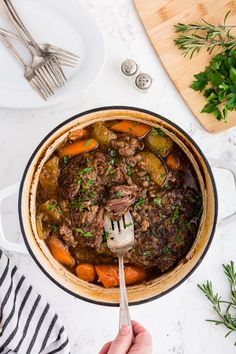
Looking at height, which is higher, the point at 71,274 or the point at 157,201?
the point at 157,201

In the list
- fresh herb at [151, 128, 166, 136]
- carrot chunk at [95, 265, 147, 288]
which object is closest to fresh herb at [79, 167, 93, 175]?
fresh herb at [151, 128, 166, 136]

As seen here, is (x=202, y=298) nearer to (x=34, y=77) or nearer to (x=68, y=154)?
(x=68, y=154)

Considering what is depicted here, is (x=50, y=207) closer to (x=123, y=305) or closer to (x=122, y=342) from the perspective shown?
(x=123, y=305)

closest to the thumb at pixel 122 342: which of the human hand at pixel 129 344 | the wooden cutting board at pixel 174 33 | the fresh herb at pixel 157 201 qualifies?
the human hand at pixel 129 344

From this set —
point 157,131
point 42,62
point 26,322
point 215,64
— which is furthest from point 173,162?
point 26,322

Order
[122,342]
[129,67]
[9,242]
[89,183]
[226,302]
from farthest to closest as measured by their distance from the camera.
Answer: [226,302]
[129,67]
[89,183]
[9,242]
[122,342]

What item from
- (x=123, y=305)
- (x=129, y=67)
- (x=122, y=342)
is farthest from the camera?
(x=129, y=67)

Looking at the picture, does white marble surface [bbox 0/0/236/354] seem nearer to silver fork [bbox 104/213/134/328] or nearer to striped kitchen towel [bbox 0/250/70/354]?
striped kitchen towel [bbox 0/250/70/354]
